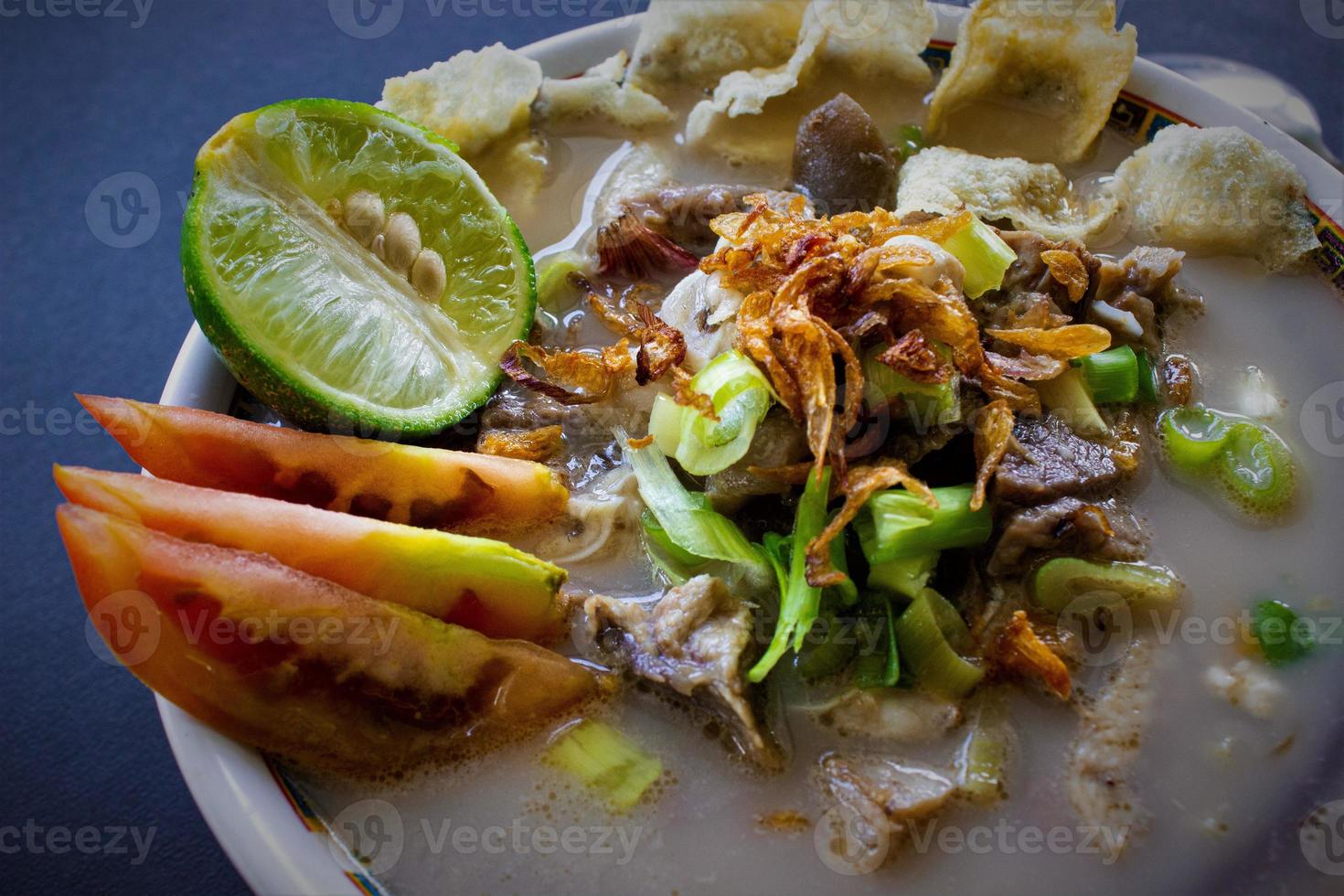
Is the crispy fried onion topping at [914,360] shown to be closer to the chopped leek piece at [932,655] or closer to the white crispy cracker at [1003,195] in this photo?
the chopped leek piece at [932,655]

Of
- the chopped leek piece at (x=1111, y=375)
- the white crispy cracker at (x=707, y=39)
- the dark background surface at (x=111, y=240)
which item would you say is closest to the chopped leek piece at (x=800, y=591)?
the chopped leek piece at (x=1111, y=375)

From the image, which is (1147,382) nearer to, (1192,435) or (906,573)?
(1192,435)

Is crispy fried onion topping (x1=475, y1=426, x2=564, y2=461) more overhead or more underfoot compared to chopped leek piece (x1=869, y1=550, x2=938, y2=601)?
more overhead

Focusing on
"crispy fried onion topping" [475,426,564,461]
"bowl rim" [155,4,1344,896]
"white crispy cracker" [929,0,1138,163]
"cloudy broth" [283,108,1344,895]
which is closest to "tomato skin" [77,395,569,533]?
"crispy fried onion topping" [475,426,564,461]

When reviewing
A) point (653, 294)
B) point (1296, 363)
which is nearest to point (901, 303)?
point (653, 294)

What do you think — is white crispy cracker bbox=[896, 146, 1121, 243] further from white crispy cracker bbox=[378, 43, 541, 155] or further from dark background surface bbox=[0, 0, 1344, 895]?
dark background surface bbox=[0, 0, 1344, 895]
